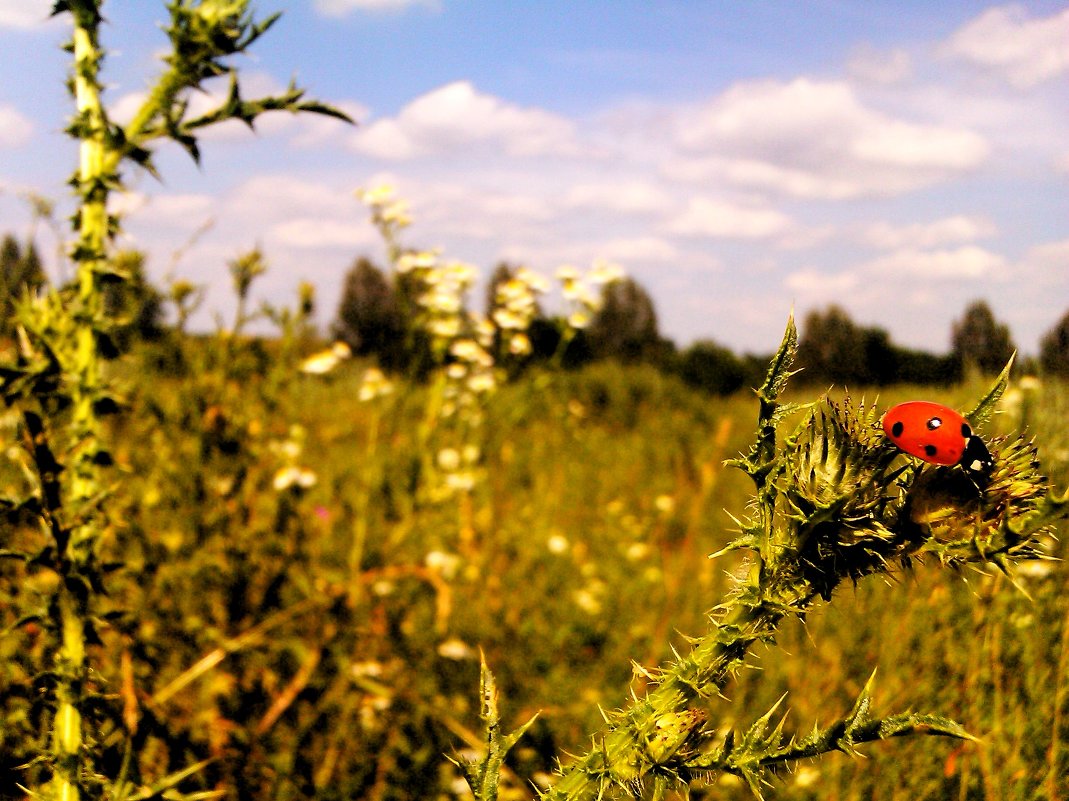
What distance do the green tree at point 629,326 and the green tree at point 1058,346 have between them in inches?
530

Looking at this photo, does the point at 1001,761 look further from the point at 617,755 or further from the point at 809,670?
the point at 617,755

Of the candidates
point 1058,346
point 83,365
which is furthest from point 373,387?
point 1058,346

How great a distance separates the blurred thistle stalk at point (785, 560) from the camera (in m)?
0.88

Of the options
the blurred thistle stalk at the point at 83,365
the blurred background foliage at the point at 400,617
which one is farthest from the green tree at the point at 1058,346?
the blurred thistle stalk at the point at 83,365

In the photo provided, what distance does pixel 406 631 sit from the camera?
3438mm

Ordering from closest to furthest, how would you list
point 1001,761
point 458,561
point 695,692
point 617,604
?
point 695,692
point 1001,761
point 458,561
point 617,604

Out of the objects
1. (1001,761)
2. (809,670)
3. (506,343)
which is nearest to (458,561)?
(506,343)

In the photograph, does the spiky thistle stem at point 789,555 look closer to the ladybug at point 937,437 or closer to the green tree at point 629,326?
the ladybug at point 937,437

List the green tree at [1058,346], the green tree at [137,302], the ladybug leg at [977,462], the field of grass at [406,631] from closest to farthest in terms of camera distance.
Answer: the ladybug leg at [977,462]
the field of grass at [406,631]
the green tree at [1058,346]
the green tree at [137,302]

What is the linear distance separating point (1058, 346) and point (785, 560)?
66.2 inches

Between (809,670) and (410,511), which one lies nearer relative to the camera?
(809,670)

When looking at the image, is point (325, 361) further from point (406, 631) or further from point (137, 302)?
point (406, 631)

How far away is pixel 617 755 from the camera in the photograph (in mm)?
945

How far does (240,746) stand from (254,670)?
317 mm
